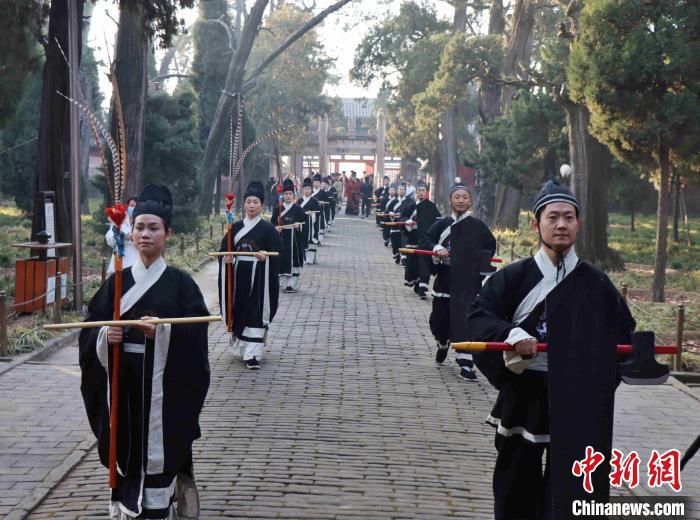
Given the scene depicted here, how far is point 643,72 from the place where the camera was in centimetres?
1536

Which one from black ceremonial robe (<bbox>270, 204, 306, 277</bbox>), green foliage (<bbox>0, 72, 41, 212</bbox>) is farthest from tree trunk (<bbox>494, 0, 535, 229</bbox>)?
green foliage (<bbox>0, 72, 41, 212</bbox>)

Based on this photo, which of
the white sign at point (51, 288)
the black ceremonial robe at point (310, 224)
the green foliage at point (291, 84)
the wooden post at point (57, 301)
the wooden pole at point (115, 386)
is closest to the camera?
the wooden pole at point (115, 386)

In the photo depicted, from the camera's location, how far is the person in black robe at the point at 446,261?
406 inches

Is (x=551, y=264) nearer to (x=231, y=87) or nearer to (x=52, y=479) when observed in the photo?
(x=52, y=479)

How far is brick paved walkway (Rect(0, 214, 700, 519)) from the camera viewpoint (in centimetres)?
633

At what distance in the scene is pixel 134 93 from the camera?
2120cm

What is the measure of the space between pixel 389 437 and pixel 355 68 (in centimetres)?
3451

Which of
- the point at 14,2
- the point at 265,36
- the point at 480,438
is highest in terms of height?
the point at 265,36

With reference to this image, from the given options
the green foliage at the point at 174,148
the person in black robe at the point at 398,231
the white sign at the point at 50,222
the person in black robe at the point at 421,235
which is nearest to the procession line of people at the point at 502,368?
the white sign at the point at 50,222

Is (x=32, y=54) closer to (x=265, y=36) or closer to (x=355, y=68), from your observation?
(x=355, y=68)

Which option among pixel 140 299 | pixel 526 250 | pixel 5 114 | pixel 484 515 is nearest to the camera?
pixel 140 299

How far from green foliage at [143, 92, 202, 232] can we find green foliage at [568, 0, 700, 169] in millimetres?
14146

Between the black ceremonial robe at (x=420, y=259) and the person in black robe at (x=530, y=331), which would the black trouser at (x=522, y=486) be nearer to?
the person in black robe at (x=530, y=331)

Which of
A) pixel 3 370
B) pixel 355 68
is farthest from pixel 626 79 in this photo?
pixel 355 68
